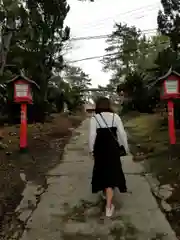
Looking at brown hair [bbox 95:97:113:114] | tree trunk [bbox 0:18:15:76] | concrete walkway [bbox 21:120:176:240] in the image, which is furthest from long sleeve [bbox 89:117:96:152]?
tree trunk [bbox 0:18:15:76]

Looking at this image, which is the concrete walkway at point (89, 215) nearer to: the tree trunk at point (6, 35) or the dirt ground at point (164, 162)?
the dirt ground at point (164, 162)

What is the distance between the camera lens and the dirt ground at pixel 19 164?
575cm

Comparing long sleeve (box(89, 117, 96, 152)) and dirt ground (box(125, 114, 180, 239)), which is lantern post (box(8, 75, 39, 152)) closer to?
dirt ground (box(125, 114, 180, 239))

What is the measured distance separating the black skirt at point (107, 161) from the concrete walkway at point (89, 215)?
1.35 feet

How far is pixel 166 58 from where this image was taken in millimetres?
15445

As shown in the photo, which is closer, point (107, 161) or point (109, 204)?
point (109, 204)

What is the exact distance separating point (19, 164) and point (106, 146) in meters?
3.43

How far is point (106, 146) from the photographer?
5.39 metres

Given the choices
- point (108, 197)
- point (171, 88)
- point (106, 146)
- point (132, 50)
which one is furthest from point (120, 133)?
point (132, 50)

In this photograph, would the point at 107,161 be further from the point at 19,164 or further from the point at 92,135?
the point at 19,164

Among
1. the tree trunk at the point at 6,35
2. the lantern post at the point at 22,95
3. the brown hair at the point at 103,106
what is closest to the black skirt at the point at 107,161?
the brown hair at the point at 103,106

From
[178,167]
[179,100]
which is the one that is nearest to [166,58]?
[179,100]

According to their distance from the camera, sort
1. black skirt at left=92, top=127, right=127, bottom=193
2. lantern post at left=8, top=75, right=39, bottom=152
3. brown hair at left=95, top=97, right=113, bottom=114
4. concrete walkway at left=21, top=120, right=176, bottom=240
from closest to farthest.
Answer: concrete walkway at left=21, top=120, right=176, bottom=240
black skirt at left=92, top=127, right=127, bottom=193
brown hair at left=95, top=97, right=113, bottom=114
lantern post at left=8, top=75, right=39, bottom=152

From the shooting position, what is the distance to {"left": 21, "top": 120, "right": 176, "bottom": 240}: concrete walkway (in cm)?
460
